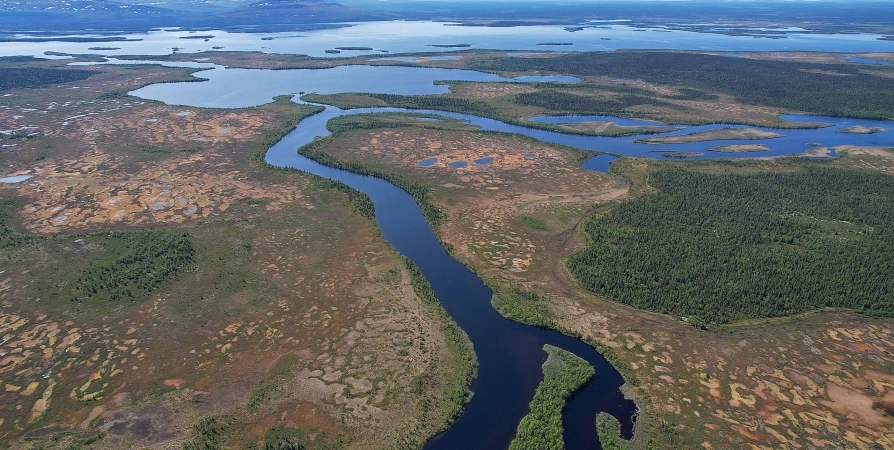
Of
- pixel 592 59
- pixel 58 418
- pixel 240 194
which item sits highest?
pixel 592 59

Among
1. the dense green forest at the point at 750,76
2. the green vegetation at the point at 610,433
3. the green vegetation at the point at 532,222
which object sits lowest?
the green vegetation at the point at 610,433

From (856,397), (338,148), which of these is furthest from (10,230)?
(856,397)

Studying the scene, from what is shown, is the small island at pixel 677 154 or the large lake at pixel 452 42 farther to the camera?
the large lake at pixel 452 42

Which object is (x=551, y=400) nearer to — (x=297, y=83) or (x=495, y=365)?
(x=495, y=365)

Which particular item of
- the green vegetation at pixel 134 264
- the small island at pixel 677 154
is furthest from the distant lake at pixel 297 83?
the green vegetation at pixel 134 264

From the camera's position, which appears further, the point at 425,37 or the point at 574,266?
the point at 425,37

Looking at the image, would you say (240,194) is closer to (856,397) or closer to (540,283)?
(540,283)

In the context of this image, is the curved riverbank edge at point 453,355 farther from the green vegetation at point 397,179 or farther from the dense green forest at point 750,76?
the dense green forest at point 750,76
